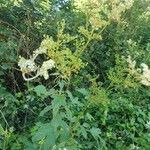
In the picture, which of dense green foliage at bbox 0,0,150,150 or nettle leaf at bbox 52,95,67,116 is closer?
nettle leaf at bbox 52,95,67,116

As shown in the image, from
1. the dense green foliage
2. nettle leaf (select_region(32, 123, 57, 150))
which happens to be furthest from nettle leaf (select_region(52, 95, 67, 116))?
the dense green foliage

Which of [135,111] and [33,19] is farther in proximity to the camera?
[33,19]

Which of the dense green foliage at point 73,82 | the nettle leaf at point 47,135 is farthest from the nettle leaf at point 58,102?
the dense green foliage at point 73,82

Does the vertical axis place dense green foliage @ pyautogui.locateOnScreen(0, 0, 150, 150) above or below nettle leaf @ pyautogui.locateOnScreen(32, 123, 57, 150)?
below

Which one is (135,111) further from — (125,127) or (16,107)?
(16,107)

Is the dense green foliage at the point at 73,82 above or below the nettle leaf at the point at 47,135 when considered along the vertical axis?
below

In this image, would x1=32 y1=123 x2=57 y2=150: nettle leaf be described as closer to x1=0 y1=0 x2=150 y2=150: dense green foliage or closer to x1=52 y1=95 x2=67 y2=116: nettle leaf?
x1=52 y1=95 x2=67 y2=116: nettle leaf

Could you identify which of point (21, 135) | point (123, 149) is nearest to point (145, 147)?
point (123, 149)

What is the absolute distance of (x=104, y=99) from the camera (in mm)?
2844

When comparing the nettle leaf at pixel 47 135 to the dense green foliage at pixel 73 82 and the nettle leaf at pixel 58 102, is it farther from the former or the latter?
the dense green foliage at pixel 73 82

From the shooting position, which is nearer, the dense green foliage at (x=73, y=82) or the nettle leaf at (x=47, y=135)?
the nettle leaf at (x=47, y=135)

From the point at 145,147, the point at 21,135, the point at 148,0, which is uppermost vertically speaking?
the point at 148,0

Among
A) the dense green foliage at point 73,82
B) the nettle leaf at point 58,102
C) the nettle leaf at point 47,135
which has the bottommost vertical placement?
the dense green foliage at point 73,82

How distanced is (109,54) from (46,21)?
0.79 meters
